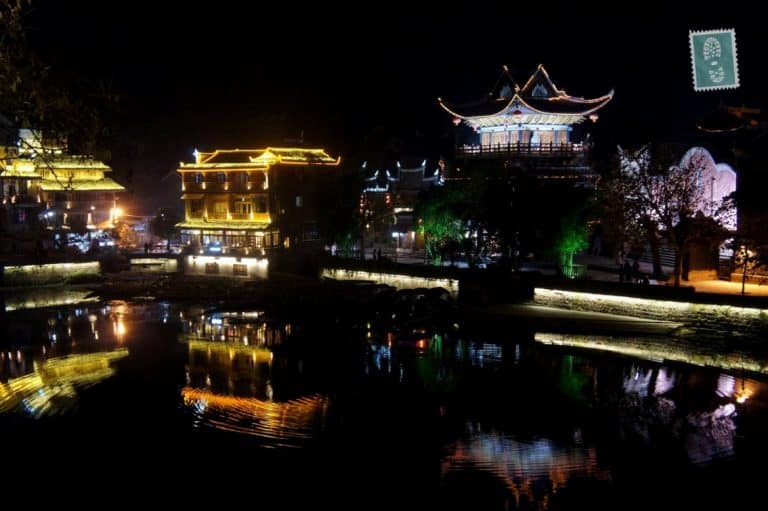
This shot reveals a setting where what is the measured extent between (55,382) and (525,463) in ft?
49.1

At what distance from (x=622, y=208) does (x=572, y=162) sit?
573 inches

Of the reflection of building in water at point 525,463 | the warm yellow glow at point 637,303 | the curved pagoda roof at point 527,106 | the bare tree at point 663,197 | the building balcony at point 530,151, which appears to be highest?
the curved pagoda roof at point 527,106

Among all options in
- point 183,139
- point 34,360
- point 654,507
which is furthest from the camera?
point 183,139

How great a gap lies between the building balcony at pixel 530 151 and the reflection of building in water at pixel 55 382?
89.1ft

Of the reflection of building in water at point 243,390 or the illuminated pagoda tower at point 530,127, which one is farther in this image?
the illuminated pagoda tower at point 530,127

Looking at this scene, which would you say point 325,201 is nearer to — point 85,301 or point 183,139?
point 85,301

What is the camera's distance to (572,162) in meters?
42.8

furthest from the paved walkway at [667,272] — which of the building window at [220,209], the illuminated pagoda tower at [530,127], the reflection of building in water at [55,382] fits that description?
the building window at [220,209]

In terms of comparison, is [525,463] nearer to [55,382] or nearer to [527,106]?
[55,382]

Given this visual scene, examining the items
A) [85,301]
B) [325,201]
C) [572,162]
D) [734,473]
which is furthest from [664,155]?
[85,301]

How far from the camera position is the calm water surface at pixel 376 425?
13055mm

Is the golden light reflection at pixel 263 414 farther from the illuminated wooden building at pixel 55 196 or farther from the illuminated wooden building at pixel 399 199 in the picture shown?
the illuminated wooden building at pixel 55 196

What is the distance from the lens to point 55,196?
5203cm

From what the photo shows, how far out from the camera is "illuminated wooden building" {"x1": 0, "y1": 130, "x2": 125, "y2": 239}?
46469 mm
